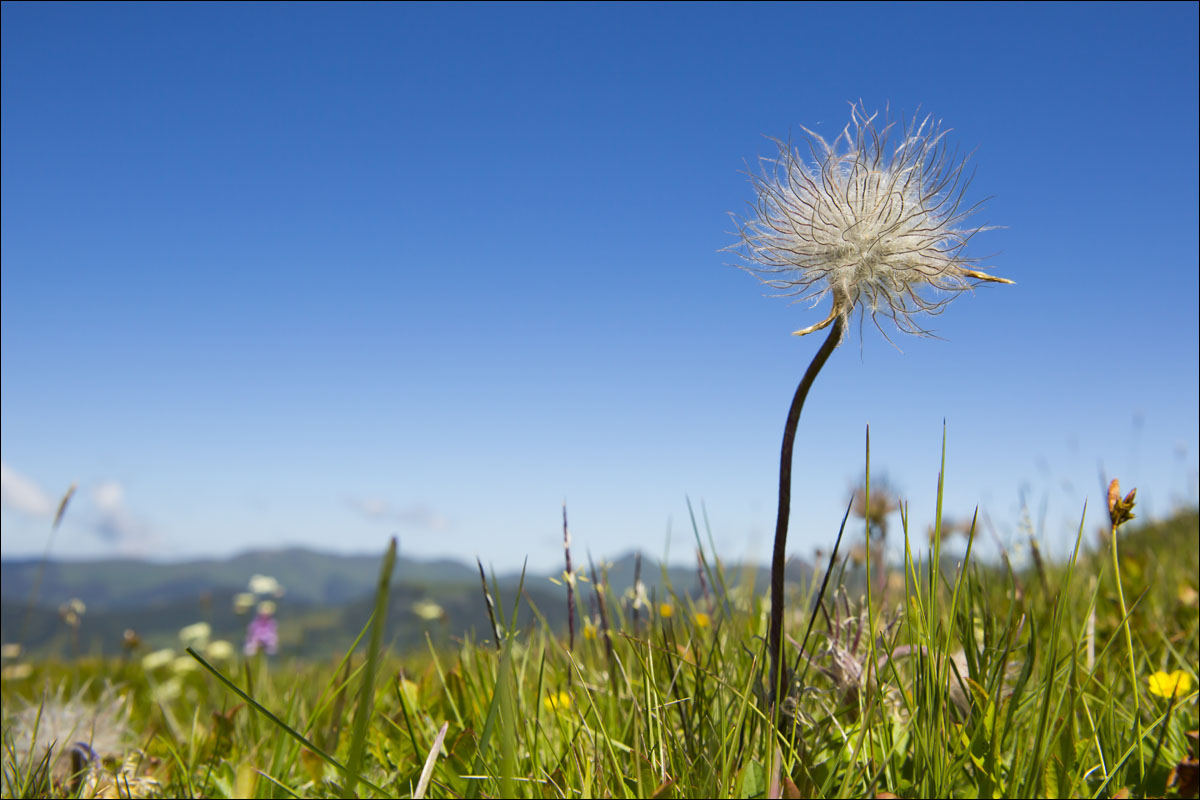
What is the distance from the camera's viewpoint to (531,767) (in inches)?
74.1

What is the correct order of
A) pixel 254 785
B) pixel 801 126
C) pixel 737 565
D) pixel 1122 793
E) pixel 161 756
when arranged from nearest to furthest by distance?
pixel 1122 793
pixel 801 126
pixel 254 785
pixel 161 756
pixel 737 565

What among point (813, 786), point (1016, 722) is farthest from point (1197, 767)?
point (813, 786)

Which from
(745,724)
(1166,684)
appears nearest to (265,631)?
(745,724)

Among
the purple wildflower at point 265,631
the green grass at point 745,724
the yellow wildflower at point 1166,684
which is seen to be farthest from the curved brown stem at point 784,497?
the purple wildflower at point 265,631

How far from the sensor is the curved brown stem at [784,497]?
1.62m

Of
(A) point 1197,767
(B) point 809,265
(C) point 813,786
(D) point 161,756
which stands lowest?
(D) point 161,756

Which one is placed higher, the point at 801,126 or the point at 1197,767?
the point at 801,126

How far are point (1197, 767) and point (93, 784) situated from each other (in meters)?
3.12

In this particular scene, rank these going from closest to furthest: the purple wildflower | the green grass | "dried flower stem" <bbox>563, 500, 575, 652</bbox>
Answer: the green grass
"dried flower stem" <bbox>563, 500, 575, 652</bbox>
the purple wildflower

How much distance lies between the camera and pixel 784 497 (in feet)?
5.46

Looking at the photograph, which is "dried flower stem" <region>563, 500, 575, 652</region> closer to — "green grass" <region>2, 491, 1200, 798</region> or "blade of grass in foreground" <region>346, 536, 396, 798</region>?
"green grass" <region>2, 491, 1200, 798</region>

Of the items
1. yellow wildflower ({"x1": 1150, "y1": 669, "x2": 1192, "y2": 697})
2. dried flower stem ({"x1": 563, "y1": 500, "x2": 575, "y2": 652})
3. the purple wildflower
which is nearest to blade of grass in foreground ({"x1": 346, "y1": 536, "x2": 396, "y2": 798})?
dried flower stem ({"x1": 563, "y1": 500, "x2": 575, "y2": 652})

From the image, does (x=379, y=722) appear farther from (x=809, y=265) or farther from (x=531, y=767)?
(x=809, y=265)

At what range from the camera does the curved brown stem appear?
1.62m
